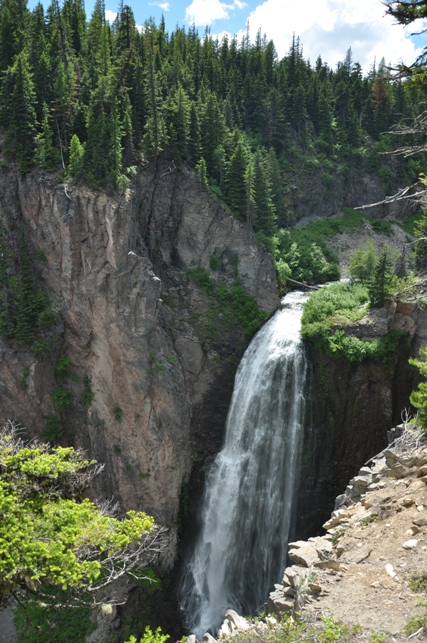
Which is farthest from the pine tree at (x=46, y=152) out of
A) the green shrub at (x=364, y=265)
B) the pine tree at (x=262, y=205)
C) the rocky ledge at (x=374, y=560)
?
the rocky ledge at (x=374, y=560)

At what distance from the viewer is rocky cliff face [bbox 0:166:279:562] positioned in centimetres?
3148

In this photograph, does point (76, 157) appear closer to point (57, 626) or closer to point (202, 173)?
point (202, 173)

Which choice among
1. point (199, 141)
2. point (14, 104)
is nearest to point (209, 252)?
point (199, 141)

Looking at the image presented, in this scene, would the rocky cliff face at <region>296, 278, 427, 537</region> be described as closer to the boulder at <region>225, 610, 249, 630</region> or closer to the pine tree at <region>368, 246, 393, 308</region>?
the pine tree at <region>368, 246, 393, 308</region>

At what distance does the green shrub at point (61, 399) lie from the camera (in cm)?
3328

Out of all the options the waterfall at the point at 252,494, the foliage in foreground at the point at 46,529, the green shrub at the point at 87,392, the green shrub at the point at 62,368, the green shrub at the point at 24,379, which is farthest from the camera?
the green shrub at the point at 62,368

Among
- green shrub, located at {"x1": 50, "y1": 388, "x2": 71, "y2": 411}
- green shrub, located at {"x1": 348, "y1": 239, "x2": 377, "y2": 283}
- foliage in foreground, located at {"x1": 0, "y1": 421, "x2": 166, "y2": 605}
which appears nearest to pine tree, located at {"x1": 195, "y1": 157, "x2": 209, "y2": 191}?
green shrub, located at {"x1": 348, "y1": 239, "x2": 377, "y2": 283}

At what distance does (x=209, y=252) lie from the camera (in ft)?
123

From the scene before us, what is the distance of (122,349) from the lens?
31375 millimetres

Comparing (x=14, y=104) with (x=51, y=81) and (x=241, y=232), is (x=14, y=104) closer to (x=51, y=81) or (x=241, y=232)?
(x=51, y=81)

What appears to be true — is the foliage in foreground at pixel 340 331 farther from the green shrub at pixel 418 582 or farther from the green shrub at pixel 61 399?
the green shrub at pixel 418 582

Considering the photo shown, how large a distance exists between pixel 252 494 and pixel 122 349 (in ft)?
40.4

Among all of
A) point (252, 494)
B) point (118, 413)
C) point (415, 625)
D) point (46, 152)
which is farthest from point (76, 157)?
point (415, 625)

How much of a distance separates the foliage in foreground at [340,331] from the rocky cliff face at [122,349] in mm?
5055
